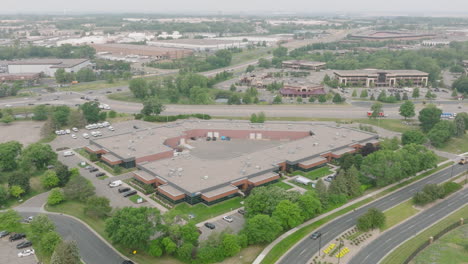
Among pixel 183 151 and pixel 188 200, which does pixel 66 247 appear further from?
pixel 183 151

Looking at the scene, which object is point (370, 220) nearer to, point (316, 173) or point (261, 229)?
point (261, 229)

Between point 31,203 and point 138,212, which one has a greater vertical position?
point 138,212

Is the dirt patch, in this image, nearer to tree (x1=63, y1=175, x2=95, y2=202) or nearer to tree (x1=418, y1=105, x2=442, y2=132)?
tree (x1=63, y1=175, x2=95, y2=202)

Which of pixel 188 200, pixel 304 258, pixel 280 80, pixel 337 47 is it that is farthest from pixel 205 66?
pixel 304 258

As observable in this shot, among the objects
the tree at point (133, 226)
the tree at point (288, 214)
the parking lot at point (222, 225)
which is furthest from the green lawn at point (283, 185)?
the tree at point (133, 226)

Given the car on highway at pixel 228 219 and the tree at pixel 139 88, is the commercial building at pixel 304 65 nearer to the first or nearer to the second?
the tree at pixel 139 88
